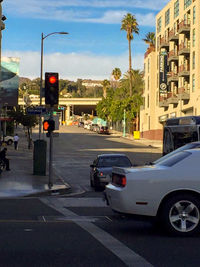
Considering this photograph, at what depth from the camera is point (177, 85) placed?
269 ft

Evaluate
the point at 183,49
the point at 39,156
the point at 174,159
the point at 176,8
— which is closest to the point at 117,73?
the point at 176,8

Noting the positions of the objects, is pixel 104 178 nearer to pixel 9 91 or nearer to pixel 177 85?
pixel 177 85

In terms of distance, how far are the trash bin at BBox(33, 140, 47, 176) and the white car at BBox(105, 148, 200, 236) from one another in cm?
2026

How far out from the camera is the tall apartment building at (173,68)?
70.9 metres

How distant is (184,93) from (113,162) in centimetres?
4805

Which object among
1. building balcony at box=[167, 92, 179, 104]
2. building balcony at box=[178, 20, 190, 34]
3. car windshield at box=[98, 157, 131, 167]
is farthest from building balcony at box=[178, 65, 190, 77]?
car windshield at box=[98, 157, 131, 167]

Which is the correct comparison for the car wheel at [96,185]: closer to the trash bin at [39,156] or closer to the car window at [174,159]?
the trash bin at [39,156]

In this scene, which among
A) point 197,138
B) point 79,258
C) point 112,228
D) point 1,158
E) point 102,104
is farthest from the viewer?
point 102,104

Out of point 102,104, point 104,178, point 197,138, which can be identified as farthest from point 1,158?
point 102,104

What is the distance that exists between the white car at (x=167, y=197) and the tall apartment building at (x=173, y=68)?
5842 cm

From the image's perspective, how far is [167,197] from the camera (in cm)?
1048

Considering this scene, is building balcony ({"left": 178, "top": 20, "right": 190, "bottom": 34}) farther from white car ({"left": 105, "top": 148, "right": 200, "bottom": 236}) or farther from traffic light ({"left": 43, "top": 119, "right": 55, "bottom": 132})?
white car ({"left": 105, "top": 148, "right": 200, "bottom": 236})

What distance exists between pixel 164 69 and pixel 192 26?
1383cm

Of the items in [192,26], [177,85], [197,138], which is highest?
[192,26]
